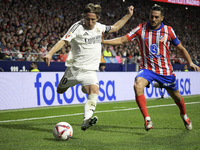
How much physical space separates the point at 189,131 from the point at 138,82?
1.30 m

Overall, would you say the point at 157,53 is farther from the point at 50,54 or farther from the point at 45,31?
the point at 45,31

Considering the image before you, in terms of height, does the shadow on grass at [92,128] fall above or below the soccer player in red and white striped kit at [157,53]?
below

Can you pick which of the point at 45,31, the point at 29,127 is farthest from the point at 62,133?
the point at 45,31

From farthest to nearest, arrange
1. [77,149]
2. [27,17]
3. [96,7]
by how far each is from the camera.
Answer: [27,17] → [96,7] → [77,149]

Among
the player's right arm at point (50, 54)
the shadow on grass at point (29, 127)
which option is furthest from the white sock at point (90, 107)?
the shadow on grass at point (29, 127)

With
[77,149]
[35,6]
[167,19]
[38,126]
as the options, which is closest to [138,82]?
[77,149]

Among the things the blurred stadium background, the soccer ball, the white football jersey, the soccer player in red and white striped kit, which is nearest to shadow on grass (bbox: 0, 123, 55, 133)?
the soccer ball

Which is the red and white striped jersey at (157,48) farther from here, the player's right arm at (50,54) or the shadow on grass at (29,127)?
the shadow on grass at (29,127)

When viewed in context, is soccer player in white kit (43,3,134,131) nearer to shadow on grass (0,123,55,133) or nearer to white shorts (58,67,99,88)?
white shorts (58,67,99,88)

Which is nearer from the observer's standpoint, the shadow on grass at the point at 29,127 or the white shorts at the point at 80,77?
the white shorts at the point at 80,77

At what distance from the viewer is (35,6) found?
17719mm

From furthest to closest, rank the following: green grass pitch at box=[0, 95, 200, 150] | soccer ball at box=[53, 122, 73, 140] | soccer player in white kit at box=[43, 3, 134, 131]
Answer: soccer player in white kit at box=[43, 3, 134, 131] → soccer ball at box=[53, 122, 73, 140] → green grass pitch at box=[0, 95, 200, 150]

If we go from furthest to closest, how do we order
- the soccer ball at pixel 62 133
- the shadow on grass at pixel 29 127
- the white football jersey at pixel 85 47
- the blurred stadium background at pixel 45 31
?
1. the blurred stadium background at pixel 45 31
2. the shadow on grass at pixel 29 127
3. the white football jersey at pixel 85 47
4. the soccer ball at pixel 62 133

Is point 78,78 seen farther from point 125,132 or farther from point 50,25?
point 50,25
